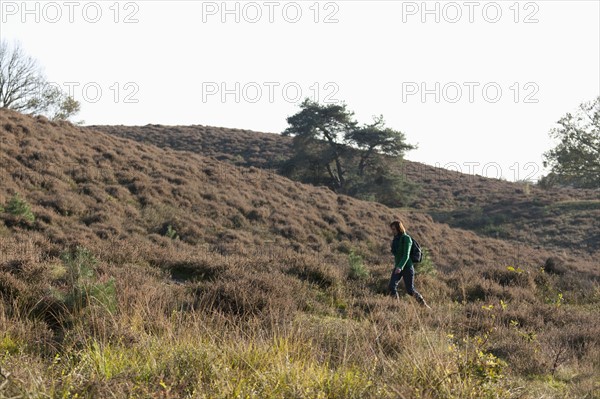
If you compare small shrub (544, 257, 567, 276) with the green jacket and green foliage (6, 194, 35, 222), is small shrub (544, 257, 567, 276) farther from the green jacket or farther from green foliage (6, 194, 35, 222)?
green foliage (6, 194, 35, 222)

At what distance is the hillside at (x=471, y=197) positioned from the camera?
32.8 m

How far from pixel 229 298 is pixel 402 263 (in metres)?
3.50

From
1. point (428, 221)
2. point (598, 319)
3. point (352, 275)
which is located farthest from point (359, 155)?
point (598, 319)

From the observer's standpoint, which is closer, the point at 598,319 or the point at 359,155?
the point at 598,319

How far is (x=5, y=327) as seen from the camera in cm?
496

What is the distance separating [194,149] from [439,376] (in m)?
44.8

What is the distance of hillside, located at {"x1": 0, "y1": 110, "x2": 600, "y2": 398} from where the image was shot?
3.87 meters

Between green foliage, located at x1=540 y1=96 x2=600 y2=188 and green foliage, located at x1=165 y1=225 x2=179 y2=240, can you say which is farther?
green foliage, located at x1=540 y1=96 x2=600 y2=188

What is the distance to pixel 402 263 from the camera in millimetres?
9242

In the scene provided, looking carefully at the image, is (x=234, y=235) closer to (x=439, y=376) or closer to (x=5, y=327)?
(x=5, y=327)

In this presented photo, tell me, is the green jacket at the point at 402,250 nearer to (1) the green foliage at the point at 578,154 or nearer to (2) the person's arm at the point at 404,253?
(2) the person's arm at the point at 404,253

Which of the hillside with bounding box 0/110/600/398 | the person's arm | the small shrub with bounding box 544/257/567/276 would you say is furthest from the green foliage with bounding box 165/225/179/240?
the small shrub with bounding box 544/257/567/276

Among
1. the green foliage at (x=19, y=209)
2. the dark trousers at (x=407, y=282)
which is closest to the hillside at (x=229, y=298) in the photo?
the green foliage at (x=19, y=209)

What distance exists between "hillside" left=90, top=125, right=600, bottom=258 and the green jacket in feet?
73.6
